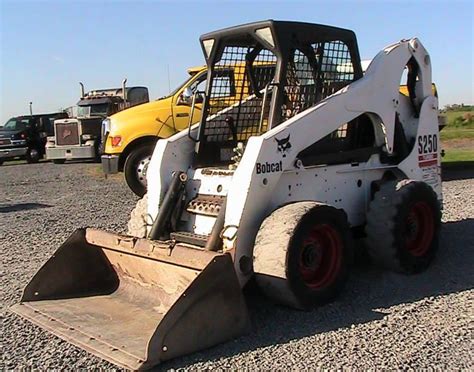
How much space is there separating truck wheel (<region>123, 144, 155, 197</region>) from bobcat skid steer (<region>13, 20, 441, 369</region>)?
5.82m

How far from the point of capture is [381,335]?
4.80 m

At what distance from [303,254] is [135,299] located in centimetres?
153

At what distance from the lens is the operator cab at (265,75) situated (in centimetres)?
595

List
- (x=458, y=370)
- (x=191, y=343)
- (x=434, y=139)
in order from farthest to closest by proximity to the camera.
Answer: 1. (x=434, y=139)
2. (x=191, y=343)
3. (x=458, y=370)

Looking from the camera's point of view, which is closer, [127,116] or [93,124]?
[127,116]

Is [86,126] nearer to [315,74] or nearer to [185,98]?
[185,98]

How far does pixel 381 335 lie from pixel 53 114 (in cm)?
2663

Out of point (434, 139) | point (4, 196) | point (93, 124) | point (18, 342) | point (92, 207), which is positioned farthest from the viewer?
point (93, 124)

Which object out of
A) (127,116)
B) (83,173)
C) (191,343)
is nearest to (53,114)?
(83,173)

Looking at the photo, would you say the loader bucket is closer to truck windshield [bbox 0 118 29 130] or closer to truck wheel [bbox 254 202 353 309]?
truck wheel [bbox 254 202 353 309]

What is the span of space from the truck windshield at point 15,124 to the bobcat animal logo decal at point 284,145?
24450 mm

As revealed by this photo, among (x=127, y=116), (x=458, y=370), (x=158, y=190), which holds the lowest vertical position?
(x=458, y=370)

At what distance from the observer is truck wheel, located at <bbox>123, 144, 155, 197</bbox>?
12570 mm

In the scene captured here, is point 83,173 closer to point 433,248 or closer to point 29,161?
point 29,161
